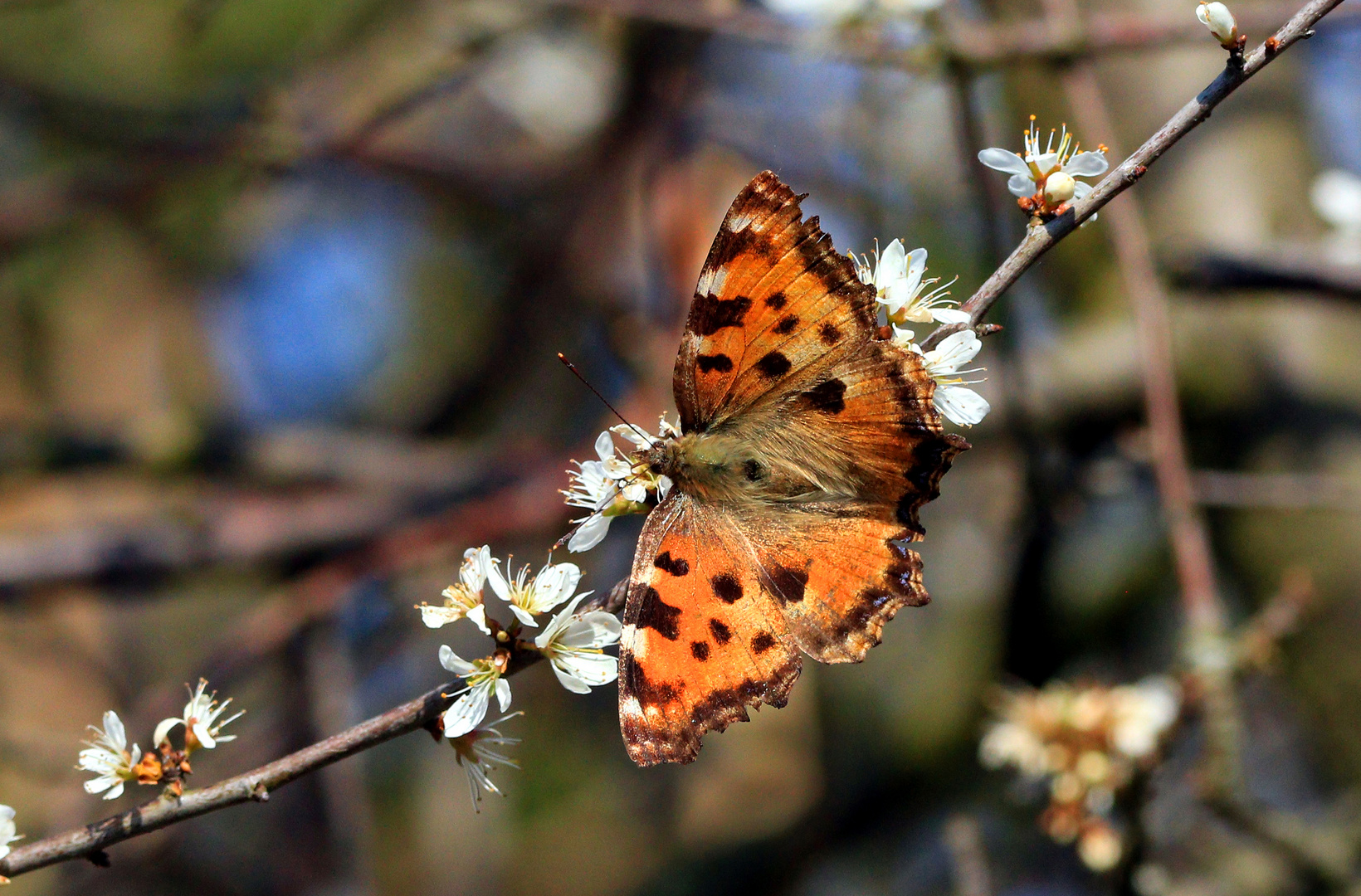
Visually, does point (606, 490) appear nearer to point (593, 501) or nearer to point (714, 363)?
point (593, 501)

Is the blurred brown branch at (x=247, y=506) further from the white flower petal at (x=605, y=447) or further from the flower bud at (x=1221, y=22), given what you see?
the flower bud at (x=1221, y=22)

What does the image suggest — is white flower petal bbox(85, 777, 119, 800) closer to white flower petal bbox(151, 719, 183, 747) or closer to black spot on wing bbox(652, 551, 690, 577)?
white flower petal bbox(151, 719, 183, 747)

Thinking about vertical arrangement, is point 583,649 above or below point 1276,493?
below

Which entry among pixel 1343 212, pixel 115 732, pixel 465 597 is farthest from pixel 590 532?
pixel 1343 212

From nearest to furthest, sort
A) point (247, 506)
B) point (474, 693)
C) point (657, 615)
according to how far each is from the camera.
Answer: point (474, 693) < point (657, 615) < point (247, 506)

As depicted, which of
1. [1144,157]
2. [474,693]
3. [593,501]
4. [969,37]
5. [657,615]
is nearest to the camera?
[1144,157]

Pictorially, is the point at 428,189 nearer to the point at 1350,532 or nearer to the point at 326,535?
the point at 326,535

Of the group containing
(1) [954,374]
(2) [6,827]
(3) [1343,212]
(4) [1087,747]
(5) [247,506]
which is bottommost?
(4) [1087,747]

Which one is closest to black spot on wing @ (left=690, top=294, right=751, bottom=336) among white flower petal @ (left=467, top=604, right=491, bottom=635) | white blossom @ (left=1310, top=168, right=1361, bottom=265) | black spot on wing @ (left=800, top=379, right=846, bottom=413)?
black spot on wing @ (left=800, top=379, right=846, bottom=413)
